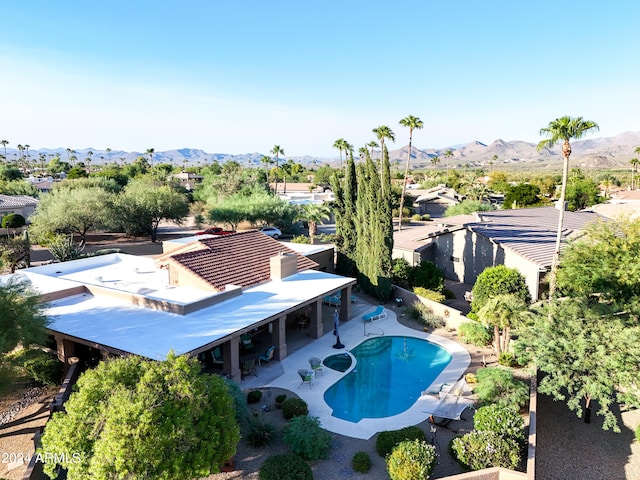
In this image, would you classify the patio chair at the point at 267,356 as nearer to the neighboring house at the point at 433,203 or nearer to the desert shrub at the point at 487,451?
the desert shrub at the point at 487,451

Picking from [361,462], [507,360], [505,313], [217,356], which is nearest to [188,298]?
[217,356]

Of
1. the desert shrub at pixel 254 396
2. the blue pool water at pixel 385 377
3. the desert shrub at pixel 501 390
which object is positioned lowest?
the blue pool water at pixel 385 377

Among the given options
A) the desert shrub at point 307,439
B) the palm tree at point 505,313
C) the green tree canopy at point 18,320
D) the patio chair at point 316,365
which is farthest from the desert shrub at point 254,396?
the palm tree at point 505,313

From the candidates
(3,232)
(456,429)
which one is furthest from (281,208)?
(456,429)

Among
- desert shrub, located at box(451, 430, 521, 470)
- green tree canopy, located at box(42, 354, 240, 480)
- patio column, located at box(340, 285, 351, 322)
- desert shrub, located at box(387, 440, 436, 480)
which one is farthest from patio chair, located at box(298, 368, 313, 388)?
patio column, located at box(340, 285, 351, 322)

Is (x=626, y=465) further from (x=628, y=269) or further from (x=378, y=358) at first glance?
(x=378, y=358)

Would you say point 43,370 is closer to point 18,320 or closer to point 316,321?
point 18,320
